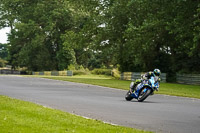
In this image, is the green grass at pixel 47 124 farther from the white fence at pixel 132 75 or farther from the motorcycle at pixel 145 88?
the white fence at pixel 132 75

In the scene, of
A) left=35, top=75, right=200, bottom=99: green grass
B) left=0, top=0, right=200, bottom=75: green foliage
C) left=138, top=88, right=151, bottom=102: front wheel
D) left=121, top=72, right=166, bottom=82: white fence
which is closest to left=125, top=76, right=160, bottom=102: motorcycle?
left=138, top=88, right=151, bottom=102: front wheel

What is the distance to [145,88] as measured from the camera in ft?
64.4

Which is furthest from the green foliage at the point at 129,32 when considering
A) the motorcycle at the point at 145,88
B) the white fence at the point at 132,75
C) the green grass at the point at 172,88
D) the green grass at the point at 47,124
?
the green grass at the point at 47,124

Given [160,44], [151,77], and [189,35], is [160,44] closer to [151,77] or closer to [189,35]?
[189,35]

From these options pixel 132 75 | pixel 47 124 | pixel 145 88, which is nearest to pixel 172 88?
pixel 145 88

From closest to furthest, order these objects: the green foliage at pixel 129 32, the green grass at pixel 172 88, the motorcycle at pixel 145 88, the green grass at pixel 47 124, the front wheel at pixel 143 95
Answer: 1. the green grass at pixel 47 124
2. the motorcycle at pixel 145 88
3. the front wheel at pixel 143 95
4. the green grass at pixel 172 88
5. the green foliage at pixel 129 32

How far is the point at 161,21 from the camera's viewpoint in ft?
137

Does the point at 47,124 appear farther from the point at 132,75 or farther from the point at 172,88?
the point at 132,75

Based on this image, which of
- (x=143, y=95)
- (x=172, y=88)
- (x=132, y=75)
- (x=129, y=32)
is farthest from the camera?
Answer: (x=132, y=75)

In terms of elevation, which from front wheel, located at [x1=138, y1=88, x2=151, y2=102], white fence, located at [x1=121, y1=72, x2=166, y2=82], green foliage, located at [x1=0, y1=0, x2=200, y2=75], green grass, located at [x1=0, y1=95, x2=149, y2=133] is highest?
green foliage, located at [x1=0, y1=0, x2=200, y2=75]

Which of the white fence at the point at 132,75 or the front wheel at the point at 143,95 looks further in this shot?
the white fence at the point at 132,75

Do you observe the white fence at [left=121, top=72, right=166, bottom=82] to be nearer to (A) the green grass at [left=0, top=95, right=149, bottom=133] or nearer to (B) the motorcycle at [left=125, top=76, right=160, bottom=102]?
(B) the motorcycle at [left=125, top=76, right=160, bottom=102]

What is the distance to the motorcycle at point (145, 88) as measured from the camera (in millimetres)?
19406

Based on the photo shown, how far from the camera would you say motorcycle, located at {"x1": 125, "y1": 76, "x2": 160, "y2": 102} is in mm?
19406
